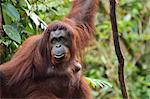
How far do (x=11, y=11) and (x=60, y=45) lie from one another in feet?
1.46

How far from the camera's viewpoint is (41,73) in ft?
12.0

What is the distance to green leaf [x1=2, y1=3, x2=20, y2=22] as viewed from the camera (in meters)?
3.60

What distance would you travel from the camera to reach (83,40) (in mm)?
3891

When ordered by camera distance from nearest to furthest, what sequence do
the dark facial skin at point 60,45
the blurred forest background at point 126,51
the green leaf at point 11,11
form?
the dark facial skin at point 60,45 → the green leaf at point 11,11 → the blurred forest background at point 126,51

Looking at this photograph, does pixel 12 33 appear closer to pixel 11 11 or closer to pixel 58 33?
pixel 11 11

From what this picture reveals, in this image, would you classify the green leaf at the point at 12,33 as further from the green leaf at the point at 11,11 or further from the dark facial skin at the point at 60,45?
the dark facial skin at the point at 60,45

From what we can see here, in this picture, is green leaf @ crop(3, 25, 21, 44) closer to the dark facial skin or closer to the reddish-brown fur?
the reddish-brown fur

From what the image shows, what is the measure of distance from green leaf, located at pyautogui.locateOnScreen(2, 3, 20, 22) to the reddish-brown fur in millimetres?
202

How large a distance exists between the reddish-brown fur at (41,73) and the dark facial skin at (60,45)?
0.04 m

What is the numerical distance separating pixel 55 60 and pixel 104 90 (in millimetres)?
3394

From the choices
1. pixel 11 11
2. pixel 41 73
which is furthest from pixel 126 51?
pixel 11 11

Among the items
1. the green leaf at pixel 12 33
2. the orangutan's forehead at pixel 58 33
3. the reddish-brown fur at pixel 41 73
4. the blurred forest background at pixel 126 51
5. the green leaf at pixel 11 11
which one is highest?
the green leaf at pixel 11 11

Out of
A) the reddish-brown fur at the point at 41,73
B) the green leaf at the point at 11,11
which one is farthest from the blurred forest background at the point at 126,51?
the green leaf at the point at 11,11

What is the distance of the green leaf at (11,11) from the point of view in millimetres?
3598
